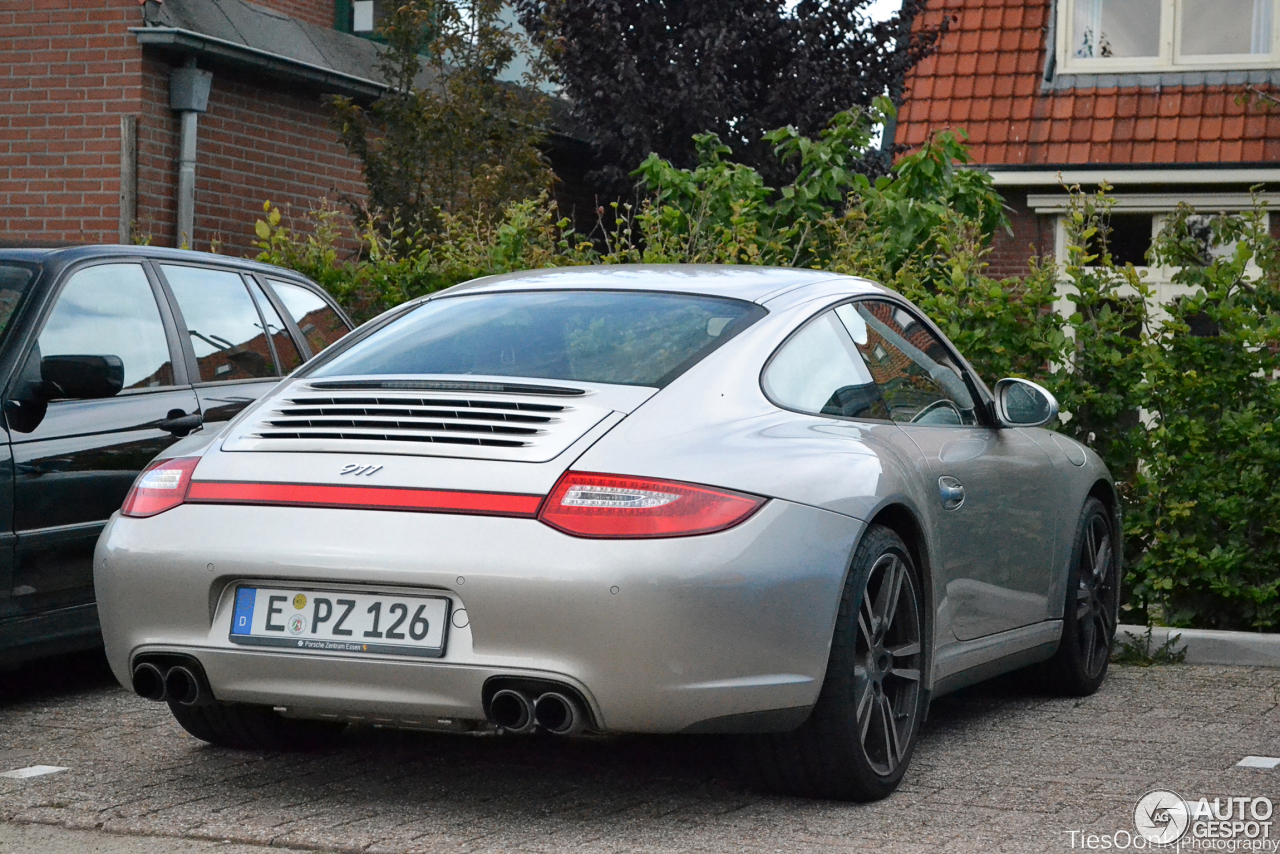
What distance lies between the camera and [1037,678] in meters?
6.45

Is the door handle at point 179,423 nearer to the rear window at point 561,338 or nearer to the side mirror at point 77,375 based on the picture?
the side mirror at point 77,375

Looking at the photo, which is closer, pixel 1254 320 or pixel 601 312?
pixel 601 312

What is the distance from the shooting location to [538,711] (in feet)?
13.4

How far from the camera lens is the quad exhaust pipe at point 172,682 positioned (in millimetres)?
4367

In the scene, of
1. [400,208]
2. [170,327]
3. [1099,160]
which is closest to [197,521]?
[170,327]

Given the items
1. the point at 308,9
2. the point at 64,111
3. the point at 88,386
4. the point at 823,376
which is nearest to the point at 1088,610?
the point at 823,376

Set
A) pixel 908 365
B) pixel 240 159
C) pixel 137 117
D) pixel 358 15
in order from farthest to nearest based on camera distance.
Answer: pixel 358 15
pixel 240 159
pixel 137 117
pixel 908 365

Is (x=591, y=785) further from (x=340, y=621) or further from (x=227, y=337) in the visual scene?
(x=227, y=337)

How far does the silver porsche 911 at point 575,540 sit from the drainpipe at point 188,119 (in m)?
9.51

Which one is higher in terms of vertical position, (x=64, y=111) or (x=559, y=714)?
(x=64, y=111)

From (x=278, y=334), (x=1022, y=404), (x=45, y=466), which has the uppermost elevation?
(x=278, y=334)

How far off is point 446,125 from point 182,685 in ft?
35.4

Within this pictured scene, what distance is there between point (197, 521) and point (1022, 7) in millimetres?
14405

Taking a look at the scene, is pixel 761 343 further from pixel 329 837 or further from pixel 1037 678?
pixel 1037 678
